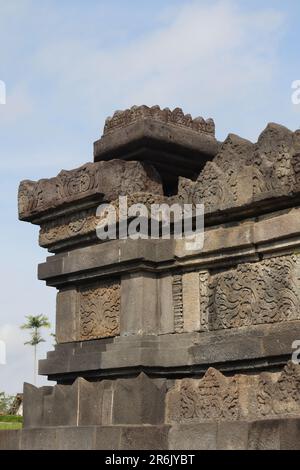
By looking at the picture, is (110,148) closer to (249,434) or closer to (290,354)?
(290,354)

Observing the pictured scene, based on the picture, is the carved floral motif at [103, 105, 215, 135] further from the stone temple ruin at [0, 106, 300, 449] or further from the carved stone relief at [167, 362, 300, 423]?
the carved stone relief at [167, 362, 300, 423]

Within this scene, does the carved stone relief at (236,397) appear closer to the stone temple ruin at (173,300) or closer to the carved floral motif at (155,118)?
the stone temple ruin at (173,300)

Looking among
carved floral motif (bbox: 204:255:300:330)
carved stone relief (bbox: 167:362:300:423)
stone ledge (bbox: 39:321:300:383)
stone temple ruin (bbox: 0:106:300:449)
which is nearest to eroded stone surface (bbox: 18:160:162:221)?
stone temple ruin (bbox: 0:106:300:449)

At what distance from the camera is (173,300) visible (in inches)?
332

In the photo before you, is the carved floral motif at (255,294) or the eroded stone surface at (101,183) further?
the eroded stone surface at (101,183)

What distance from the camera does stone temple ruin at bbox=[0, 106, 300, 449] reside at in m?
7.18

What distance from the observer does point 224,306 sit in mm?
7941

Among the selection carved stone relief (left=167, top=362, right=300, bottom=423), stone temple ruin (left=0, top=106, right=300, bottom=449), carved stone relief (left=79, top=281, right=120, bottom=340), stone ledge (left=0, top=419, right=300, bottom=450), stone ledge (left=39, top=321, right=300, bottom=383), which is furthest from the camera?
carved stone relief (left=79, top=281, right=120, bottom=340)

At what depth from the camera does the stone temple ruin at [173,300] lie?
283 inches

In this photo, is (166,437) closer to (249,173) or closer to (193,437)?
(193,437)

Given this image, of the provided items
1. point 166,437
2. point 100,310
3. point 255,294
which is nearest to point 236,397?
point 166,437

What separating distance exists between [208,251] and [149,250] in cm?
69

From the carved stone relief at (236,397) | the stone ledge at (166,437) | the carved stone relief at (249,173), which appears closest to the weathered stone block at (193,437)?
the stone ledge at (166,437)

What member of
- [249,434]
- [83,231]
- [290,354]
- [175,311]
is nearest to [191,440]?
[249,434]
